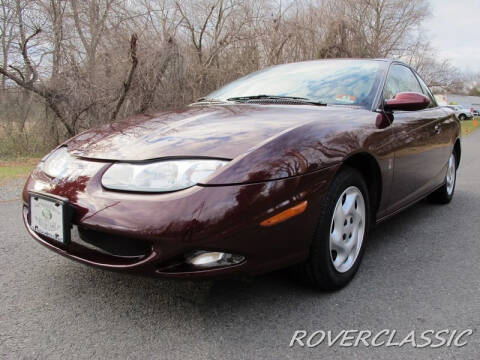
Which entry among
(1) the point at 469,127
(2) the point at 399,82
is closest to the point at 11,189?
(2) the point at 399,82

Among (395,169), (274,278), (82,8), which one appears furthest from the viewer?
(82,8)

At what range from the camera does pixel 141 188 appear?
5.82 ft

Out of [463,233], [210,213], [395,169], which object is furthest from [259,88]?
[463,233]

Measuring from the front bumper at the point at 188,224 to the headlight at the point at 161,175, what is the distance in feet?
0.12

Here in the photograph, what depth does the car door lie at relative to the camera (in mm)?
2799

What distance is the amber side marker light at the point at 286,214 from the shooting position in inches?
70.9

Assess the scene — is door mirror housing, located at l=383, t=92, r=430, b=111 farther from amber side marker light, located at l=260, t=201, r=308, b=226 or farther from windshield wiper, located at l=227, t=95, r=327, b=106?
amber side marker light, located at l=260, t=201, r=308, b=226

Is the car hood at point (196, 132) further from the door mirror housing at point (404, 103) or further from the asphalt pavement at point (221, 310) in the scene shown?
the asphalt pavement at point (221, 310)

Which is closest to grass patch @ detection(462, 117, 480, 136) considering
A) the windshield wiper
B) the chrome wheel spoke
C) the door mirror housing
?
the chrome wheel spoke

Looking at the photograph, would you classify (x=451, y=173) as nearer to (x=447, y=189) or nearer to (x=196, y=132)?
(x=447, y=189)

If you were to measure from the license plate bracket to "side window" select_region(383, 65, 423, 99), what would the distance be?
2167mm

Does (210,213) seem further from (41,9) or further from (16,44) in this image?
(41,9)

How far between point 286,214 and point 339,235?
0.55 meters

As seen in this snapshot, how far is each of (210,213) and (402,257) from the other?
5.62ft
